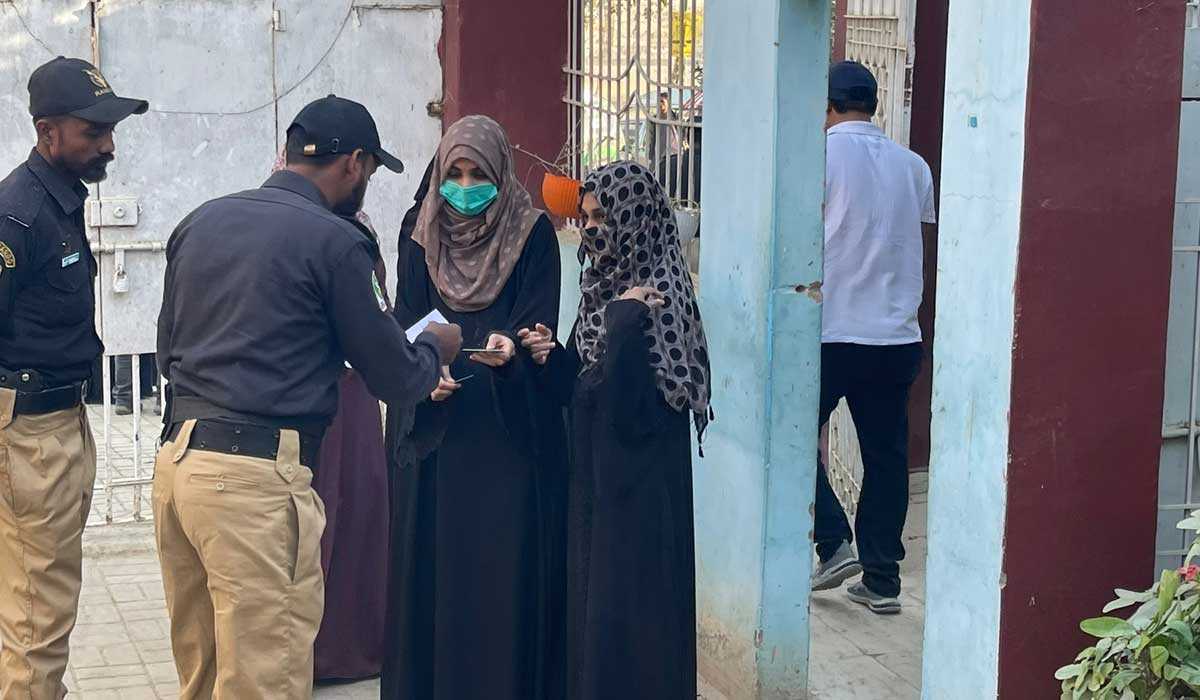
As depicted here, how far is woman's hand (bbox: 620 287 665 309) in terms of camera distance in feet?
13.6

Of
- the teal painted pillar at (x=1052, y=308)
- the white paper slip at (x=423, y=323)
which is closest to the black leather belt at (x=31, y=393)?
the white paper slip at (x=423, y=323)

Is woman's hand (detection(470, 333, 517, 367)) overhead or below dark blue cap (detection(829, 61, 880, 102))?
below

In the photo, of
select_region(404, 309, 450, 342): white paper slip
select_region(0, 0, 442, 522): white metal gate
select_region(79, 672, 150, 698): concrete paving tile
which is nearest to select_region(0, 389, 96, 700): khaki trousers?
select_region(79, 672, 150, 698): concrete paving tile

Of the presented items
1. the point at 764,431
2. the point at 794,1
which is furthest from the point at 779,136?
the point at 764,431

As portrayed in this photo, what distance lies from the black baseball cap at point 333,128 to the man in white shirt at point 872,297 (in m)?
2.18

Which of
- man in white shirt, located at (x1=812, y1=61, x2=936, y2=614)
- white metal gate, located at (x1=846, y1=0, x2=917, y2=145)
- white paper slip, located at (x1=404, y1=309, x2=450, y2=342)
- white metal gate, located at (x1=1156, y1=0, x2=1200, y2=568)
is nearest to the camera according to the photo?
white metal gate, located at (x1=1156, y1=0, x2=1200, y2=568)

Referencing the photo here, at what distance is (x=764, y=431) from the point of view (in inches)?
186

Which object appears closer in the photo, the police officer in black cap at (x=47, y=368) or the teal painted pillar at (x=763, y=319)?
the police officer in black cap at (x=47, y=368)

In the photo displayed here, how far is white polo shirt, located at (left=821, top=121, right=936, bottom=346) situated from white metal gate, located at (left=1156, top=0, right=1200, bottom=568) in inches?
64.4

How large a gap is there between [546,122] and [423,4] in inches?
31.5

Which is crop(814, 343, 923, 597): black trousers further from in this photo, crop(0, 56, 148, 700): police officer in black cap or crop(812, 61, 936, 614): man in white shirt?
crop(0, 56, 148, 700): police officer in black cap

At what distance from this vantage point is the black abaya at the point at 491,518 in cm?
436

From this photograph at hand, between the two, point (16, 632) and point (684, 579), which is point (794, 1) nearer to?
point (684, 579)

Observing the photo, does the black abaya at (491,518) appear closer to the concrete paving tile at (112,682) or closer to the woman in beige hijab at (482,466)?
the woman in beige hijab at (482,466)
